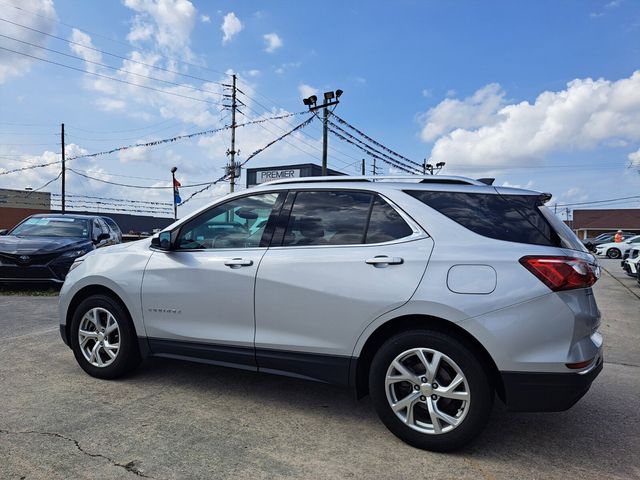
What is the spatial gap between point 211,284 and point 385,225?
1.45m

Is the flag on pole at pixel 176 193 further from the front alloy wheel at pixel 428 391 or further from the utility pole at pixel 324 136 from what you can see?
the front alloy wheel at pixel 428 391

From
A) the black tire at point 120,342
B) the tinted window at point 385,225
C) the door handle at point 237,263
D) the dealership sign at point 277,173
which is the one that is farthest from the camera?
the dealership sign at point 277,173

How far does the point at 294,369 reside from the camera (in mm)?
3270

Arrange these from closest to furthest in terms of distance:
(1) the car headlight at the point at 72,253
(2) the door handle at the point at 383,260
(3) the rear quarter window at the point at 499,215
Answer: (3) the rear quarter window at the point at 499,215 < (2) the door handle at the point at 383,260 < (1) the car headlight at the point at 72,253

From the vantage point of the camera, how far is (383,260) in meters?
3.00

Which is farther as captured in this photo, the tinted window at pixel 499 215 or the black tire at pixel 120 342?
the black tire at pixel 120 342

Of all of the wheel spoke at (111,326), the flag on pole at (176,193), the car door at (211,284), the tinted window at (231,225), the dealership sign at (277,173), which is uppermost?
the dealership sign at (277,173)

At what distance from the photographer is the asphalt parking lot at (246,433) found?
267cm

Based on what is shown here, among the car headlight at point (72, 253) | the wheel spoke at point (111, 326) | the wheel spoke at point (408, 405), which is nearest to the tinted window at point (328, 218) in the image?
the wheel spoke at point (408, 405)

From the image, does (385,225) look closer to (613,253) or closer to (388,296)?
(388,296)

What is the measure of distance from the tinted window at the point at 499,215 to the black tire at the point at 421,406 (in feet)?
2.42

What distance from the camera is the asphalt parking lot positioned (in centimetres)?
267

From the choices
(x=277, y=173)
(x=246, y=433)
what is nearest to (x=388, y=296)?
(x=246, y=433)

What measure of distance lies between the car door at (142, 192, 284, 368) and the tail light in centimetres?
187
